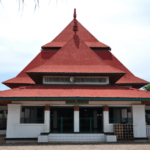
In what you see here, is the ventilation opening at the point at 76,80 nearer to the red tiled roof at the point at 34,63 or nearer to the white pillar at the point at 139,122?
the white pillar at the point at 139,122

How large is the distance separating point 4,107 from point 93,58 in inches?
494

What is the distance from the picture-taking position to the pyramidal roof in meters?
21.9

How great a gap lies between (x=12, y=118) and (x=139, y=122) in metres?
11.5

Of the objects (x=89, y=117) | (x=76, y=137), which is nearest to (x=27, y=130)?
(x=76, y=137)

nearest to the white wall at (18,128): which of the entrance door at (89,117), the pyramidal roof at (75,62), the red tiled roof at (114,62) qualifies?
the pyramidal roof at (75,62)

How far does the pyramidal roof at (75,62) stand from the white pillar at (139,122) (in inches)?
157

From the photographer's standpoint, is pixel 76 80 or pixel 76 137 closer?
pixel 76 137

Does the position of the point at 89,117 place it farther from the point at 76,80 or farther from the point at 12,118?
the point at 12,118

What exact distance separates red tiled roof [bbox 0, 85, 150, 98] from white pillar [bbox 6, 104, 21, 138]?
3.99ft

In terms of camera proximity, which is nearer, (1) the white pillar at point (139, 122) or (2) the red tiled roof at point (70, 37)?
(1) the white pillar at point (139, 122)

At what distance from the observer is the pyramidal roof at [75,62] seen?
2193 cm

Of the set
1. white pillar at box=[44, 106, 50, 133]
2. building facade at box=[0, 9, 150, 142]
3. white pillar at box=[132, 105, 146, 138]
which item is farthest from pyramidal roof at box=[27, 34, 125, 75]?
white pillar at box=[44, 106, 50, 133]

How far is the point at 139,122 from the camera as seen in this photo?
19.2 metres

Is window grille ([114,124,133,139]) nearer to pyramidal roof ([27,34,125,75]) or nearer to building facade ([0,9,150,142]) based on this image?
building facade ([0,9,150,142])
